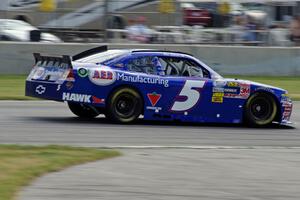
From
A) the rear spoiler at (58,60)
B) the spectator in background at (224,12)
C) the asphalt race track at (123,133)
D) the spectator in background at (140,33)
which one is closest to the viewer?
the asphalt race track at (123,133)

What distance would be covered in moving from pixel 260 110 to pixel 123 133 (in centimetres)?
312

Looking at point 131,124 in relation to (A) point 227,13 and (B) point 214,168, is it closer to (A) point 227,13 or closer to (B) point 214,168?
(B) point 214,168

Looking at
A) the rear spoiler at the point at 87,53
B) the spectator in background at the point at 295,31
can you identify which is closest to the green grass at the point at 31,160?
the rear spoiler at the point at 87,53

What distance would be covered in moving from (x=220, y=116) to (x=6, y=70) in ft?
38.7

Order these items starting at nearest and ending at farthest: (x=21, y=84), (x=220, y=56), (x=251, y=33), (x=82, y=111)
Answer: (x=82, y=111)
(x=21, y=84)
(x=220, y=56)
(x=251, y=33)

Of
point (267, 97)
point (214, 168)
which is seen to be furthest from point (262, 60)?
point (214, 168)

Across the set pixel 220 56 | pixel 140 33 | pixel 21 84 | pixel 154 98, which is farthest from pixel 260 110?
pixel 140 33

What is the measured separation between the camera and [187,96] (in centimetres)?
1392

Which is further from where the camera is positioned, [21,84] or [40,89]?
[21,84]

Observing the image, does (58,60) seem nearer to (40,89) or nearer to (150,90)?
(40,89)

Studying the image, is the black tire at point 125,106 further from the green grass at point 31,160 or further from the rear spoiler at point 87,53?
the green grass at point 31,160

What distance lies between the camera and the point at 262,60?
2652cm

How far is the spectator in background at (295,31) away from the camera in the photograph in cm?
2817

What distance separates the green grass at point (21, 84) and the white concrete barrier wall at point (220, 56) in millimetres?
478
